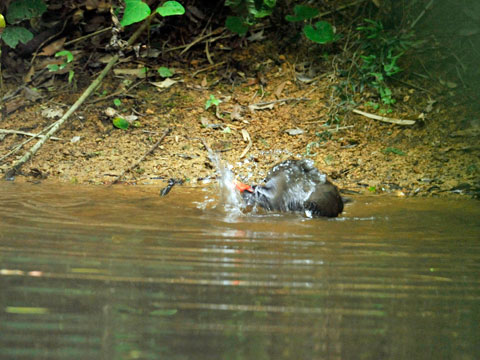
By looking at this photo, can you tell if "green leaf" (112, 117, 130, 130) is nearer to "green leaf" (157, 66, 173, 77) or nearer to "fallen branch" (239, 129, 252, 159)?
"green leaf" (157, 66, 173, 77)

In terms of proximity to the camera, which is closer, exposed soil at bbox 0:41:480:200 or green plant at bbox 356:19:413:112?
exposed soil at bbox 0:41:480:200

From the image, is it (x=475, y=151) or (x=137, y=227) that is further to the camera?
(x=475, y=151)

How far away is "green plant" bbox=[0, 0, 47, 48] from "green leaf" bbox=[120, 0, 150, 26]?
1.34 m

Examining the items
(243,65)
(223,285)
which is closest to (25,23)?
(243,65)

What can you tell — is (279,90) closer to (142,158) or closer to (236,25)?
(236,25)

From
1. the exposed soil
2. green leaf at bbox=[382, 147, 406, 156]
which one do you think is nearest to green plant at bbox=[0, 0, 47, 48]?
the exposed soil

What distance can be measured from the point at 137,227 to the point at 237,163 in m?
2.11

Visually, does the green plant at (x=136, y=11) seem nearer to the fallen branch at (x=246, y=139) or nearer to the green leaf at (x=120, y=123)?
the green leaf at (x=120, y=123)

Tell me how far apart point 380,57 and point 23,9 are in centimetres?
368

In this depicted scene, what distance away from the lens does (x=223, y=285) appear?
2.12 metres

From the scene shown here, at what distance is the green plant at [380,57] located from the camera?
577cm

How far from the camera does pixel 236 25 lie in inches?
240

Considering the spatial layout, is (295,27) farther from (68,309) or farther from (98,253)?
(68,309)

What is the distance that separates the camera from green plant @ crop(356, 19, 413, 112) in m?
5.77
